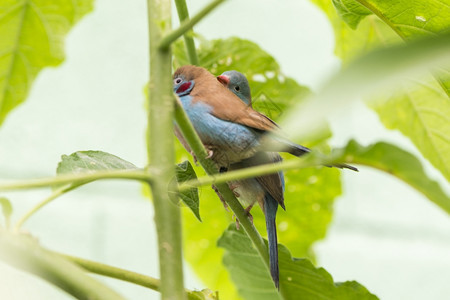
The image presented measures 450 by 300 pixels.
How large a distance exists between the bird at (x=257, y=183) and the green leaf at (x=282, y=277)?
4 centimetres

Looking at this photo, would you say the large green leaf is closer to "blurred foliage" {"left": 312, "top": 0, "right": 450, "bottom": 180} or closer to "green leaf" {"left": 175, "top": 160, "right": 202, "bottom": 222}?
"blurred foliage" {"left": 312, "top": 0, "right": 450, "bottom": 180}

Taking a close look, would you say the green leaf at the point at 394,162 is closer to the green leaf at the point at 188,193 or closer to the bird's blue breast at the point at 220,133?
the green leaf at the point at 188,193

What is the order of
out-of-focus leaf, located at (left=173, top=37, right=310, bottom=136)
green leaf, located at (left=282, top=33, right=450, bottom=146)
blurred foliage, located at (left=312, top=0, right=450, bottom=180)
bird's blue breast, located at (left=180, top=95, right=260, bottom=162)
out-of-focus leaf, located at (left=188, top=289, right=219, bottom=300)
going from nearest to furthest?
green leaf, located at (left=282, top=33, right=450, bottom=146)
out-of-focus leaf, located at (left=188, top=289, right=219, bottom=300)
blurred foliage, located at (left=312, top=0, right=450, bottom=180)
bird's blue breast, located at (left=180, top=95, right=260, bottom=162)
out-of-focus leaf, located at (left=173, top=37, right=310, bottom=136)

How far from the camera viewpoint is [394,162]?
388mm

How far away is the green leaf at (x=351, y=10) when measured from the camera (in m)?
0.69

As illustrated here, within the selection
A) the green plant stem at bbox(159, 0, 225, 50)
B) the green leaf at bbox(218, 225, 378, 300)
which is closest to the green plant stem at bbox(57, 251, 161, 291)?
the green plant stem at bbox(159, 0, 225, 50)

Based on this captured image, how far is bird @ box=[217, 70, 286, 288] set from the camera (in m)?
0.83

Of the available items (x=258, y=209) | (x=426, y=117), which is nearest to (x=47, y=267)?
(x=426, y=117)

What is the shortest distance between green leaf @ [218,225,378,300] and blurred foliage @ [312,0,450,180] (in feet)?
0.71

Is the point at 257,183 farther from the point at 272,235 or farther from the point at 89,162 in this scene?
the point at 89,162

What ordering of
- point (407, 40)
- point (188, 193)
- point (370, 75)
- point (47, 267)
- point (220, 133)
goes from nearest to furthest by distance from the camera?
point (370, 75) → point (47, 267) → point (188, 193) → point (407, 40) → point (220, 133)

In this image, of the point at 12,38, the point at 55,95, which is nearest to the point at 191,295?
the point at 12,38

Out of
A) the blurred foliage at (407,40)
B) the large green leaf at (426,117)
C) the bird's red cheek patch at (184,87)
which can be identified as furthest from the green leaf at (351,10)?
the bird's red cheek patch at (184,87)

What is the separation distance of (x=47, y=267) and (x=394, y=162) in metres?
0.22
